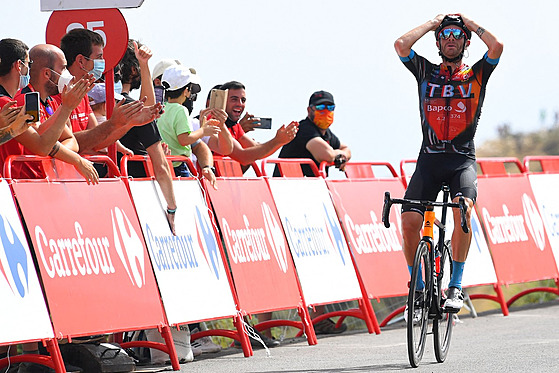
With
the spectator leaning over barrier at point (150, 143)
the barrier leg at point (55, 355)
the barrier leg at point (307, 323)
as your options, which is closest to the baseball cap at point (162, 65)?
the spectator leaning over barrier at point (150, 143)

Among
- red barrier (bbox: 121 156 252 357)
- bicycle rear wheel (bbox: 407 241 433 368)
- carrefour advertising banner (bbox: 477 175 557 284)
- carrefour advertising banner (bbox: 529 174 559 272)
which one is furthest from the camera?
carrefour advertising banner (bbox: 529 174 559 272)

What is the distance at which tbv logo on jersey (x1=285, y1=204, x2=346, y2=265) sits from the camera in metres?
12.0

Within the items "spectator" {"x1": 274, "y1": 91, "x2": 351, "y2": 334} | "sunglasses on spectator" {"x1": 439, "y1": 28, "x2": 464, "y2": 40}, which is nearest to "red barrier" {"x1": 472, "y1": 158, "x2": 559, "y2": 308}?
"spectator" {"x1": 274, "y1": 91, "x2": 351, "y2": 334}

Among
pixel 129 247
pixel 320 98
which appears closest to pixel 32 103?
pixel 129 247

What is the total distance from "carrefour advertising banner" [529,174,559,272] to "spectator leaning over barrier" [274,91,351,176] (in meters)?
3.04

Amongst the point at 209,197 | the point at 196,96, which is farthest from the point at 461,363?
the point at 196,96

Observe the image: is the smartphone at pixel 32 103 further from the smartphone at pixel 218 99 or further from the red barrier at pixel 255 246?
the smartphone at pixel 218 99

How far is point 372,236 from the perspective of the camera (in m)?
13.2

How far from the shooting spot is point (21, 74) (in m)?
9.27

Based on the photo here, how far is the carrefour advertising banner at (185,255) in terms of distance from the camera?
32.8 ft

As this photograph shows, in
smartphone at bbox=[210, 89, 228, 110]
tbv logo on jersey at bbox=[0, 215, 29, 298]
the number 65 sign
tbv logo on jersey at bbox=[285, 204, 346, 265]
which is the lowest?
tbv logo on jersey at bbox=[285, 204, 346, 265]

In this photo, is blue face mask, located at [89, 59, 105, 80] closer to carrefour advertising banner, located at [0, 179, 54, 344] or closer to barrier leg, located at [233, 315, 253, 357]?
carrefour advertising banner, located at [0, 179, 54, 344]

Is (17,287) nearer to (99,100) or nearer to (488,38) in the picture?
(99,100)

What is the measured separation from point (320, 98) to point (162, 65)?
292cm
